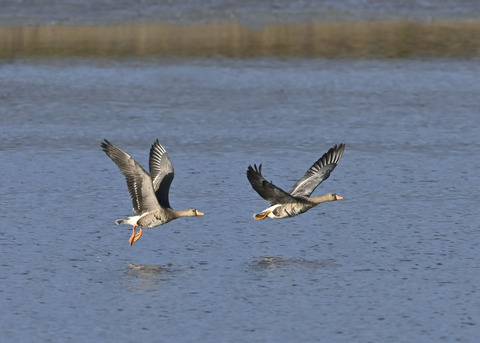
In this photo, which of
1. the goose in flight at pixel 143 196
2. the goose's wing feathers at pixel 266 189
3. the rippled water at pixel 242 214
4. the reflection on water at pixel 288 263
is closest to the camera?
the rippled water at pixel 242 214

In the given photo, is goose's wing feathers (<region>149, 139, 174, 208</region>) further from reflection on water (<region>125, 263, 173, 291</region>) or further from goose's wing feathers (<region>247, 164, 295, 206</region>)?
goose's wing feathers (<region>247, 164, 295, 206</region>)

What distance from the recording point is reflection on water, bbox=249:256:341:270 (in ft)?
58.4

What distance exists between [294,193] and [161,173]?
2.74 meters

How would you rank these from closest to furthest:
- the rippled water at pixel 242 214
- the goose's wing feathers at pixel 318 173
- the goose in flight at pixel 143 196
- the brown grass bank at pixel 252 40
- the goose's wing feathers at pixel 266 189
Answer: the rippled water at pixel 242 214 < the goose's wing feathers at pixel 266 189 < the goose in flight at pixel 143 196 < the goose's wing feathers at pixel 318 173 < the brown grass bank at pixel 252 40

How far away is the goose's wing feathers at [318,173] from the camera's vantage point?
2086cm

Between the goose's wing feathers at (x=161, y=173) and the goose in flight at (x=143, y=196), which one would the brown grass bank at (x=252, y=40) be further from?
the goose in flight at (x=143, y=196)

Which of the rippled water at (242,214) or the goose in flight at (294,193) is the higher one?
the goose in flight at (294,193)

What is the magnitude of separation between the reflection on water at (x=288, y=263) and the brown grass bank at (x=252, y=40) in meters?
25.1

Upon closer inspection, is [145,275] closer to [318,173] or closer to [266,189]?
[266,189]

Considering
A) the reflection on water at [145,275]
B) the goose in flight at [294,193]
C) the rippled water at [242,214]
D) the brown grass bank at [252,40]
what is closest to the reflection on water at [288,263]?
the rippled water at [242,214]

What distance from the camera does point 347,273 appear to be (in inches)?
687

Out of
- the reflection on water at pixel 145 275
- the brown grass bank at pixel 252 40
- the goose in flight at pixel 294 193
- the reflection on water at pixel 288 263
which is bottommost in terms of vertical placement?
the reflection on water at pixel 145 275

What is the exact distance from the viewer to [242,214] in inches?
838

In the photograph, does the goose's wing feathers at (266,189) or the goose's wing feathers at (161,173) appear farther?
the goose's wing feathers at (161,173)
